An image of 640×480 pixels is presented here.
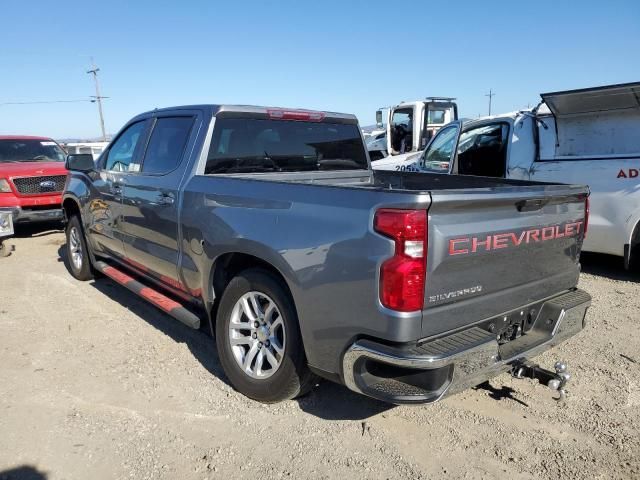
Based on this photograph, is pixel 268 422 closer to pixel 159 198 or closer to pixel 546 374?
pixel 546 374

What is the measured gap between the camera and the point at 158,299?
415 centimetres

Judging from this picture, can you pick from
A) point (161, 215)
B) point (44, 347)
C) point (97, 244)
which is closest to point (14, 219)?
point (97, 244)

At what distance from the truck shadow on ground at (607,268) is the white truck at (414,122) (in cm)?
849

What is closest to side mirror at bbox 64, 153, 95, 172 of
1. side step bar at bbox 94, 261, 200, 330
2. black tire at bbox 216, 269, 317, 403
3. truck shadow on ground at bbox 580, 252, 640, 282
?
side step bar at bbox 94, 261, 200, 330

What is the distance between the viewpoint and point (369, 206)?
96.3 inches

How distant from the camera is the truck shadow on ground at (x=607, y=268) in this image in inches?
244

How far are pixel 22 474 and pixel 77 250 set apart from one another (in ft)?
13.2

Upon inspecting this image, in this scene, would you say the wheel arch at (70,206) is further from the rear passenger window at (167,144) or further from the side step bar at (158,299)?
the rear passenger window at (167,144)

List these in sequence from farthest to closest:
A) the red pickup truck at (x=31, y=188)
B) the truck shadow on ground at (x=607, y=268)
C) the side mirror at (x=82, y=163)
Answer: the red pickup truck at (x=31, y=188) → the truck shadow on ground at (x=607, y=268) → the side mirror at (x=82, y=163)

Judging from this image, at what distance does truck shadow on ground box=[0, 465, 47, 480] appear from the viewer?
2631 millimetres

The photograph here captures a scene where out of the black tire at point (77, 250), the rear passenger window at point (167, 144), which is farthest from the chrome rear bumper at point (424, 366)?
the black tire at point (77, 250)

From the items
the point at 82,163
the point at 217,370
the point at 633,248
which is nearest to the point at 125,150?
the point at 82,163

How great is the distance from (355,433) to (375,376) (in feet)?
2.02

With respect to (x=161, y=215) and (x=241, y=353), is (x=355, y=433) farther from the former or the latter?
(x=161, y=215)
